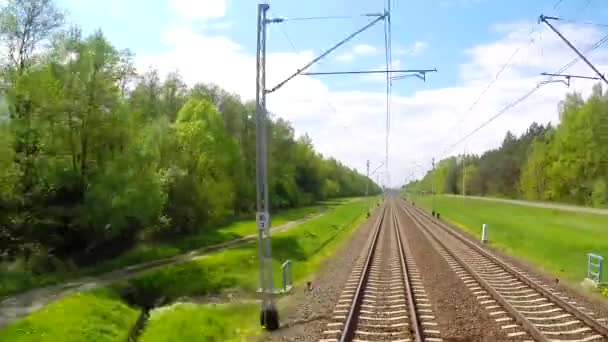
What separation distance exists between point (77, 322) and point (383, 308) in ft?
30.0

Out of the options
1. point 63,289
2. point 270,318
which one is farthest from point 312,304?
point 63,289

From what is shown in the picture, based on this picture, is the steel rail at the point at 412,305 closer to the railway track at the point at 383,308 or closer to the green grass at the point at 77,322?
the railway track at the point at 383,308

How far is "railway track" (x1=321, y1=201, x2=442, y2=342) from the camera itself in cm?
1369

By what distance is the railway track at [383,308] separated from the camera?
13688mm

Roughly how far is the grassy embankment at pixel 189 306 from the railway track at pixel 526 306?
6829 millimetres

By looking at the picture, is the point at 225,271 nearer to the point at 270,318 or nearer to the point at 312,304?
the point at 312,304

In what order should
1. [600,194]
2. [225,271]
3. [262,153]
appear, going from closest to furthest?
[262,153] < [225,271] < [600,194]

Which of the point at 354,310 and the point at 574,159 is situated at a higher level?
the point at 574,159

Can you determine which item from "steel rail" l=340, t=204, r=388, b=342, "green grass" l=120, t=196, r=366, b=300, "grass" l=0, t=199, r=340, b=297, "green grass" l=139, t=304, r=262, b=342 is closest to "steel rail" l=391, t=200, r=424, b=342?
"steel rail" l=340, t=204, r=388, b=342

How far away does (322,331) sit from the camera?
47.2ft

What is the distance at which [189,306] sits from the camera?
20422 mm

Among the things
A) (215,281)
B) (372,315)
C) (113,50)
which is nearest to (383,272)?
(215,281)

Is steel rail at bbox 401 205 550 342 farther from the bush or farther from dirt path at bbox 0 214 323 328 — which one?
the bush

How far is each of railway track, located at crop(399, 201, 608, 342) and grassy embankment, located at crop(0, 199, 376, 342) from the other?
683 cm
